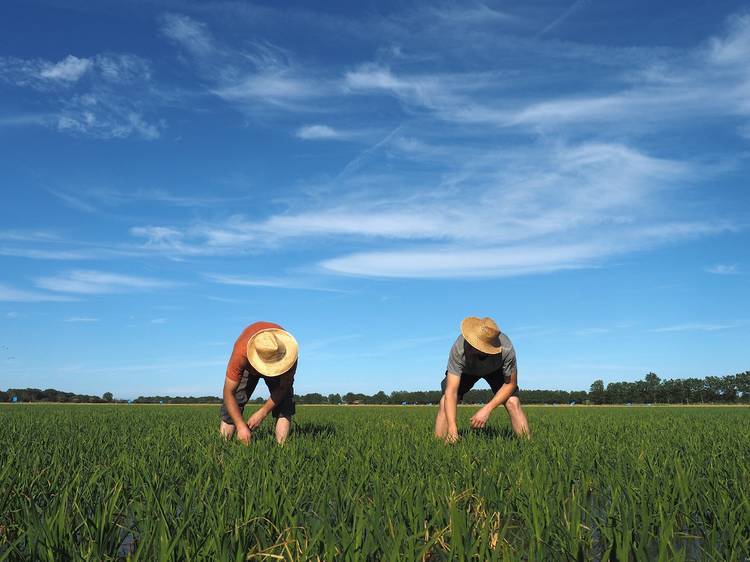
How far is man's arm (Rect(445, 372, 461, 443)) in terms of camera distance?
5.71 metres

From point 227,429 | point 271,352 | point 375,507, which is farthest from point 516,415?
point 375,507

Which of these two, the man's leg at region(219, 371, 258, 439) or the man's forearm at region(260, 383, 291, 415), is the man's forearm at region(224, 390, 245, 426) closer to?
the man's forearm at region(260, 383, 291, 415)

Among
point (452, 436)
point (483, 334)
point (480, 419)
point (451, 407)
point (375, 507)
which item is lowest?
point (375, 507)

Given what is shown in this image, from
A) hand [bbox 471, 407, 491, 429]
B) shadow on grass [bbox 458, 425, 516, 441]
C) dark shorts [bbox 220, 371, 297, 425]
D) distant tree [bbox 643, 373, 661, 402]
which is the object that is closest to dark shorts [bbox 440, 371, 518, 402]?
shadow on grass [bbox 458, 425, 516, 441]

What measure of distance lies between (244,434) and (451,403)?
6.43 ft

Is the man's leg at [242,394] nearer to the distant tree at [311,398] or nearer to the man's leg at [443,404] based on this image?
the man's leg at [443,404]

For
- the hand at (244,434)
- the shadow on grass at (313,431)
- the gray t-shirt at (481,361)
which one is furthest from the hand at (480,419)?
the hand at (244,434)

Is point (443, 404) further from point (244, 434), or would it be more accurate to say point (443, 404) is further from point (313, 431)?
point (313, 431)

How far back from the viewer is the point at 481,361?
20.2ft

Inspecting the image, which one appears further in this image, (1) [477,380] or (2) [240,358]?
(1) [477,380]

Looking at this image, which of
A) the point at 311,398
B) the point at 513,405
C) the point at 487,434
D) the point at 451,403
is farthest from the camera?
the point at 311,398

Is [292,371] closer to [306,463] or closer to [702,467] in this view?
[306,463]

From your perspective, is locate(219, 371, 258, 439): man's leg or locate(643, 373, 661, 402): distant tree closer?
locate(219, 371, 258, 439): man's leg

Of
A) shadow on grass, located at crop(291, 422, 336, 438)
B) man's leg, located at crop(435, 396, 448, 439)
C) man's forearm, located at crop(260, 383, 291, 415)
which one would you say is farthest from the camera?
shadow on grass, located at crop(291, 422, 336, 438)
